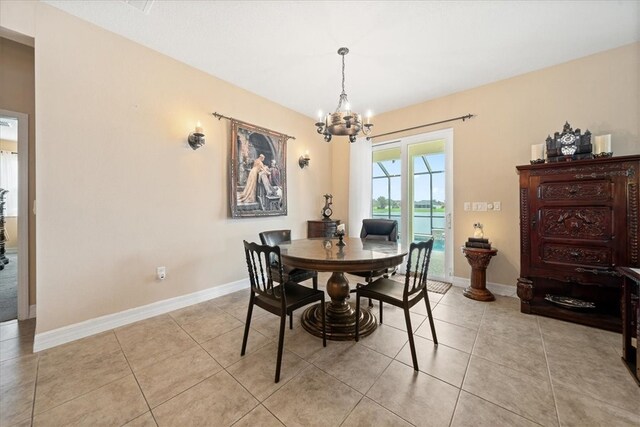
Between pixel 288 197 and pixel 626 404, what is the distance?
380 cm

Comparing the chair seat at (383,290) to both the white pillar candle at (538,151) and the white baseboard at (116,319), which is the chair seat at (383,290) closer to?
the white baseboard at (116,319)

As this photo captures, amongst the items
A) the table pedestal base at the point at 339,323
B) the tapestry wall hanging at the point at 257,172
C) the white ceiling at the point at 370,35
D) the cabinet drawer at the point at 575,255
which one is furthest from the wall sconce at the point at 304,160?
→ the cabinet drawer at the point at 575,255

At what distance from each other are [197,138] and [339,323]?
2.61m

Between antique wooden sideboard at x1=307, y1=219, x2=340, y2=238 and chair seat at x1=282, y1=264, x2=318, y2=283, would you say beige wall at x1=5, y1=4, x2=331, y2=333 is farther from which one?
antique wooden sideboard at x1=307, y1=219, x2=340, y2=238

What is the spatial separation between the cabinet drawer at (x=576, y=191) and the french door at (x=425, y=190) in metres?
1.15

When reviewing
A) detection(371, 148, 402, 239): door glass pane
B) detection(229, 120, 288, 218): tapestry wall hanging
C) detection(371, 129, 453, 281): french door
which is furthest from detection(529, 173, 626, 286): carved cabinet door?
detection(229, 120, 288, 218): tapestry wall hanging

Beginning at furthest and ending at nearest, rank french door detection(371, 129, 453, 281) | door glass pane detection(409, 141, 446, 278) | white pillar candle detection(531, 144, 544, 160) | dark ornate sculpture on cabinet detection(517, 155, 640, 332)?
door glass pane detection(409, 141, 446, 278), french door detection(371, 129, 453, 281), white pillar candle detection(531, 144, 544, 160), dark ornate sculpture on cabinet detection(517, 155, 640, 332)

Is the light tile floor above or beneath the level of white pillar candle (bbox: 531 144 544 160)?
beneath

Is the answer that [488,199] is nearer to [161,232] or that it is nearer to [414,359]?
[414,359]

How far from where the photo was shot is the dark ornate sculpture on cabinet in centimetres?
218

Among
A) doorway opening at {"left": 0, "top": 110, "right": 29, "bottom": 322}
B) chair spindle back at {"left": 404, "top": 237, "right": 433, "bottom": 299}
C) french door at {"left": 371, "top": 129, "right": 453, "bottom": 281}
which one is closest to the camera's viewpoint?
chair spindle back at {"left": 404, "top": 237, "right": 433, "bottom": 299}

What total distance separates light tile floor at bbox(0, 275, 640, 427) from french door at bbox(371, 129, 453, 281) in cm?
163

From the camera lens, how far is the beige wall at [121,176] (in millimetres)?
2025

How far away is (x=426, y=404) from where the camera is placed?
1.39 m
